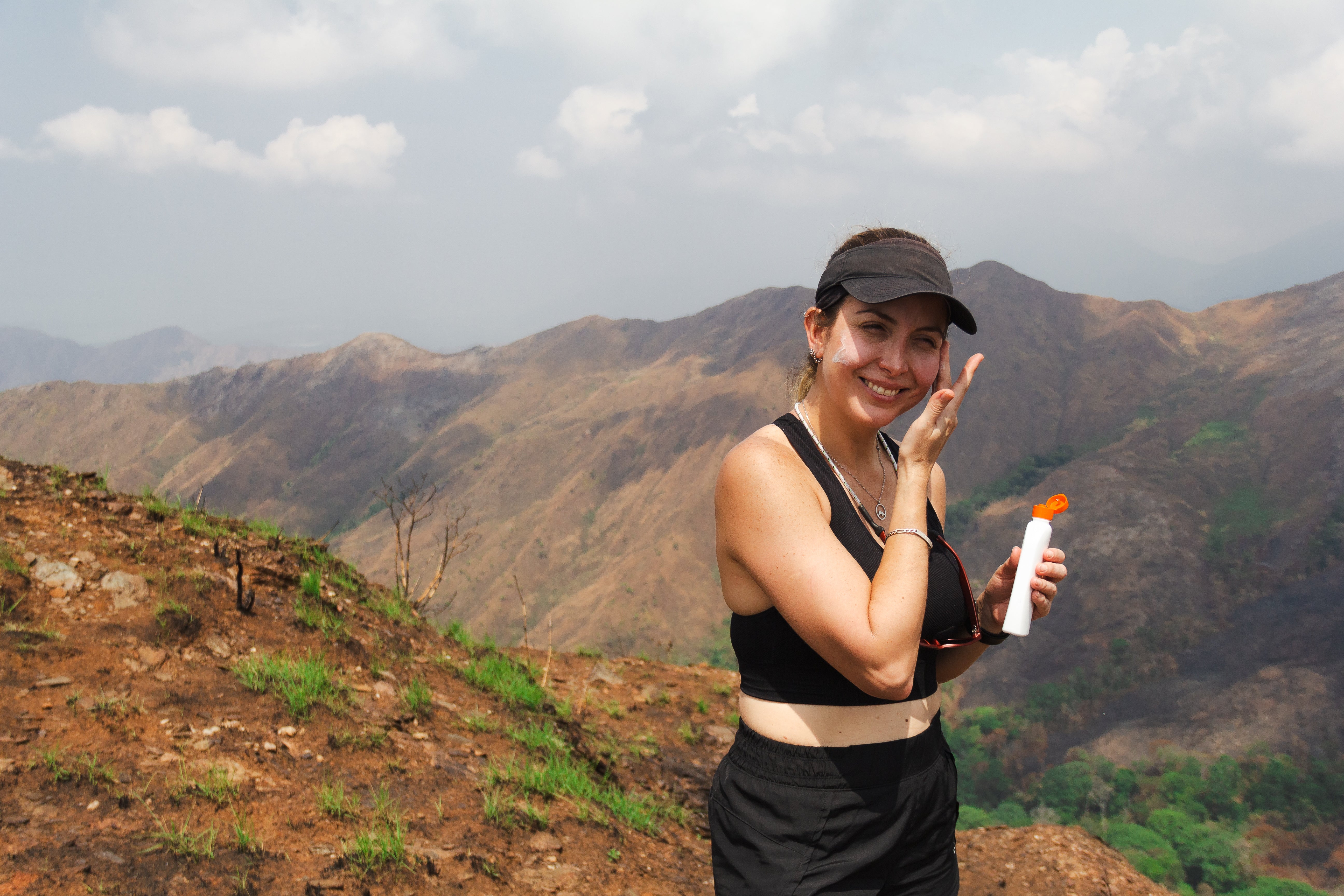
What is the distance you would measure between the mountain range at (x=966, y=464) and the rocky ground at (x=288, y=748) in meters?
1.54

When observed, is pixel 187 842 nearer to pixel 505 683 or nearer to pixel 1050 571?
pixel 505 683

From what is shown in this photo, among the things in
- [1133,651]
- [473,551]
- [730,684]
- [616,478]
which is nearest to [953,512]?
[1133,651]

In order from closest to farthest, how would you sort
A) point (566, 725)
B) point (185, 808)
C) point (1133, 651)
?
→ point (185, 808)
point (566, 725)
point (1133, 651)

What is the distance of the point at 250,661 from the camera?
4.22 m

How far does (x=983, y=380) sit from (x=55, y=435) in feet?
359

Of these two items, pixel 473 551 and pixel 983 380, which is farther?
pixel 983 380

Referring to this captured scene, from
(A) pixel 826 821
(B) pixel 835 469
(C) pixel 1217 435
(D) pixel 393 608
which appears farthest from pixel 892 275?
(C) pixel 1217 435

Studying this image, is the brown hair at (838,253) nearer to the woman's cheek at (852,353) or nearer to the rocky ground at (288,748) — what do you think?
the woman's cheek at (852,353)

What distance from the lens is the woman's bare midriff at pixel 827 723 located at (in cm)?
161

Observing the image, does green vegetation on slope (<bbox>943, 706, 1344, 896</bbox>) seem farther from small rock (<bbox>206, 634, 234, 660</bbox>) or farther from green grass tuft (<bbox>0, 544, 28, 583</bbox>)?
green grass tuft (<bbox>0, 544, 28, 583</bbox>)

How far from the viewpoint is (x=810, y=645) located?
4.87 ft

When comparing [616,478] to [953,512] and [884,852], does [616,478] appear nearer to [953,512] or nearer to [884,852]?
[953,512]

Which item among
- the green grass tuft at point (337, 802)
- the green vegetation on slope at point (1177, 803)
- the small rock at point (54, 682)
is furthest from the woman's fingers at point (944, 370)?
the green vegetation on slope at point (1177, 803)

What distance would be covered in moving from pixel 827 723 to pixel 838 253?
1112 mm
